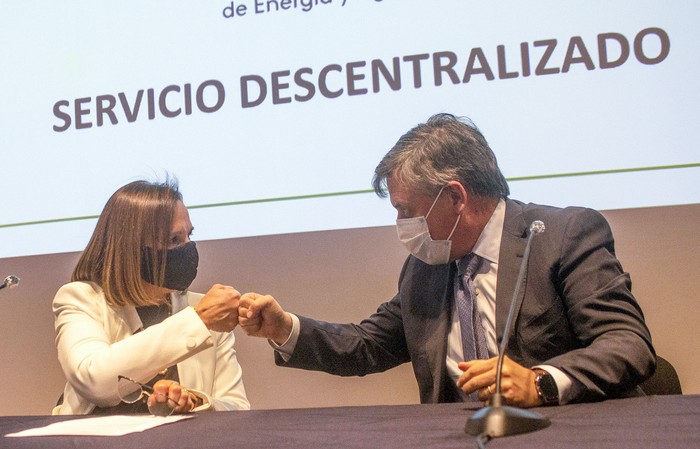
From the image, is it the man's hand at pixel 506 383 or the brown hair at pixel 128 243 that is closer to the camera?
the man's hand at pixel 506 383

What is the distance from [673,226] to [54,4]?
2425mm

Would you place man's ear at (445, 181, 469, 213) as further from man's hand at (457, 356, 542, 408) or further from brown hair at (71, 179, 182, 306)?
brown hair at (71, 179, 182, 306)

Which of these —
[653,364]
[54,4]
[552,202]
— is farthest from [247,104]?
[653,364]

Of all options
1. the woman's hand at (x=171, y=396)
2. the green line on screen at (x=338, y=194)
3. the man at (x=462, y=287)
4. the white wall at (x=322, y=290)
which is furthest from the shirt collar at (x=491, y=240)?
the woman's hand at (x=171, y=396)

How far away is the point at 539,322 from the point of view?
1.91 metres

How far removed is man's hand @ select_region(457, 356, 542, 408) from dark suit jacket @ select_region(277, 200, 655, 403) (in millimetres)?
104

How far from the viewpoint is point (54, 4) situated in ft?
10.3

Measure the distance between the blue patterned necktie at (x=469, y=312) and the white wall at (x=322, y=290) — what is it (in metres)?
0.77

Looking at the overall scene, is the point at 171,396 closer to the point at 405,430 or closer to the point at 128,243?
the point at 405,430

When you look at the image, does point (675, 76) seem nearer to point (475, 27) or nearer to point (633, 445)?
point (475, 27)

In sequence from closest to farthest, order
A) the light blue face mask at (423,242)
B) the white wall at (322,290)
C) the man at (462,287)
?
the man at (462,287), the light blue face mask at (423,242), the white wall at (322,290)

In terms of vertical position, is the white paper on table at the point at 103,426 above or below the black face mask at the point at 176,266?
below

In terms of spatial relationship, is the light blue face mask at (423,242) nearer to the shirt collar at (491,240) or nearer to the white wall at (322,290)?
the shirt collar at (491,240)

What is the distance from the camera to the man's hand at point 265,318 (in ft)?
6.84
